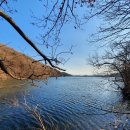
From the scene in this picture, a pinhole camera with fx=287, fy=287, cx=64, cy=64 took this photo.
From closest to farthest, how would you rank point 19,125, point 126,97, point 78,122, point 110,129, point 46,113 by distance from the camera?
point 110,129 < point 19,125 < point 78,122 < point 46,113 < point 126,97

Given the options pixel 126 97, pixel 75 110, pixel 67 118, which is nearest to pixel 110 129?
pixel 67 118

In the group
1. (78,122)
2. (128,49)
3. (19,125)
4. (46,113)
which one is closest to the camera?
(128,49)

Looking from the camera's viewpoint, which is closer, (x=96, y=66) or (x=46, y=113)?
(x=46, y=113)

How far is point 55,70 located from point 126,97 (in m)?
28.9

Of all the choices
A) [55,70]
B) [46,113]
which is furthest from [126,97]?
[55,70]

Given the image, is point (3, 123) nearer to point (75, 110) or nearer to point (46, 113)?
point (46, 113)

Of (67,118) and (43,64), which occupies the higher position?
(43,64)

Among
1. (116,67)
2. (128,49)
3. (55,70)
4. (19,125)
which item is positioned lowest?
(19,125)

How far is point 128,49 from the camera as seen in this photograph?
8.83 meters

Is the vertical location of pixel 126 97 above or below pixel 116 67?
below

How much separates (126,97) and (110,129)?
60.0 ft

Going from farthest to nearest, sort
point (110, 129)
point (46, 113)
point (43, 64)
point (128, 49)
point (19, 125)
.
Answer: point (46, 113), point (19, 125), point (110, 129), point (128, 49), point (43, 64)

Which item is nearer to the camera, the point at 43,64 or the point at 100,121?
the point at 43,64

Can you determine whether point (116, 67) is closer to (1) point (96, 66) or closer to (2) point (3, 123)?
(1) point (96, 66)
